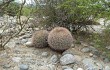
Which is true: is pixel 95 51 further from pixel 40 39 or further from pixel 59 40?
pixel 40 39

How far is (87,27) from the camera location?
6.34 metres

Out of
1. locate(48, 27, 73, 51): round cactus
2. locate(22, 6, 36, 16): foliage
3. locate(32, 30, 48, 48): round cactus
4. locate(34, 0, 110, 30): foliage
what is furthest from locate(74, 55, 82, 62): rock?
locate(22, 6, 36, 16): foliage

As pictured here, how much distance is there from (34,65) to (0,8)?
3.95ft

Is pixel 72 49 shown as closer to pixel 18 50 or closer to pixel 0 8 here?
pixel 18 50

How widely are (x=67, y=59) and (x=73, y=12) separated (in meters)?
1.19

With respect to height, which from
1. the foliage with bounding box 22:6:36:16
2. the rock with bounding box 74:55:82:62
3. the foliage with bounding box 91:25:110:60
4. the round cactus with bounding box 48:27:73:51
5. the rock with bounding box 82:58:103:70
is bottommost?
the rock with bounding box 82:58:103:70

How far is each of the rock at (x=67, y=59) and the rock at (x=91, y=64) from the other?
0.23 meters

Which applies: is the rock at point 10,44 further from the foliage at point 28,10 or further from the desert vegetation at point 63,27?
the foliage at point 28,10

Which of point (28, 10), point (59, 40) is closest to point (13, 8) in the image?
point (28, 10)

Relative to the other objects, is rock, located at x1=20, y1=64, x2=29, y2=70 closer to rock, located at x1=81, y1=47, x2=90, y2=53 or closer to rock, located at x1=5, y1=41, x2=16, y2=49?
rock, located at x1=5, y1=41, x2=16, y2=49

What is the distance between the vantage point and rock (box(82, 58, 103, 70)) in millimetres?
4877

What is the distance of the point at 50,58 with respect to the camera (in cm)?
509

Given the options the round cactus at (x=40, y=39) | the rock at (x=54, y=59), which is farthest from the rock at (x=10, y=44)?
the rock at (x=54, y=59)

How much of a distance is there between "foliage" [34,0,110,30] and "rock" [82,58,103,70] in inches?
37.0
